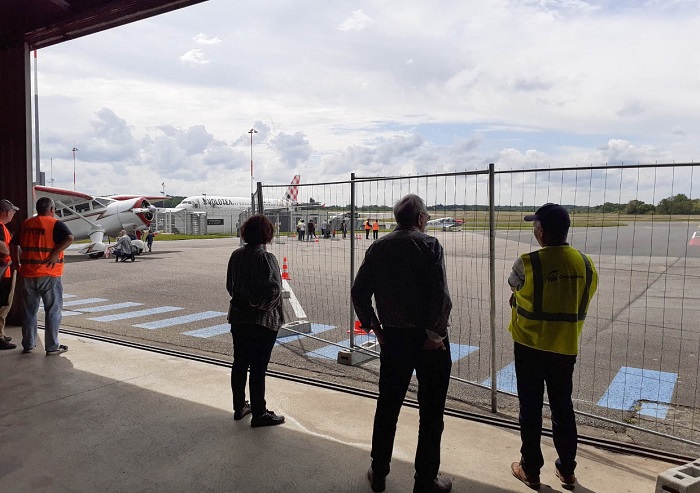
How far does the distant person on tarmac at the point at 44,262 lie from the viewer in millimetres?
5961

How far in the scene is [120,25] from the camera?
664 cm

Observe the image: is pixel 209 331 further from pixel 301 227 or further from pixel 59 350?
pixel 301 227

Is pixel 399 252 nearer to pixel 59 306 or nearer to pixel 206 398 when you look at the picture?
pixel 206 398

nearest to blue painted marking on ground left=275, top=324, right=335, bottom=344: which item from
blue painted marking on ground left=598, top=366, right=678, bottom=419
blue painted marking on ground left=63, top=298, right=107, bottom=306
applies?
blue painted marking on ground left=598, top=366, right=678, bottom=419

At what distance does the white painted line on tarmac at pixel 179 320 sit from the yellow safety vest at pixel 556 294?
266 inches

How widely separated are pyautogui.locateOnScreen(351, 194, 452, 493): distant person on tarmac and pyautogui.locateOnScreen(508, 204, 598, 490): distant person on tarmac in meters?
0.54

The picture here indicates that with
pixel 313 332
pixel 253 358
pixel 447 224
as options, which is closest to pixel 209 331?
pixel 313 332

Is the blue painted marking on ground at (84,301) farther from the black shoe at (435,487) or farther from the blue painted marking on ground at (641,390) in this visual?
the blue painted marking on ground at (641,390)

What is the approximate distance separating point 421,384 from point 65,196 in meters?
23.5

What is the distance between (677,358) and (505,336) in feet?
7.23

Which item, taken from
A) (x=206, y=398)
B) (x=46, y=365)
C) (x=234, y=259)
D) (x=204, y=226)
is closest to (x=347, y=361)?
(x=206, y=398)

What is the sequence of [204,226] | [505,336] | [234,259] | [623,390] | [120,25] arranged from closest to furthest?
[234,259] → [623,390] → [120,25] → [505,336] → [204,226]

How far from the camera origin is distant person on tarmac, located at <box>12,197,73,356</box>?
596 centimetres

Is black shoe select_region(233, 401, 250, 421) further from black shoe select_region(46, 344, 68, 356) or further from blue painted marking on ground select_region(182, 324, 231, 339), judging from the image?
blue painted marking on ground select_region(182, 324, 231, 339)
